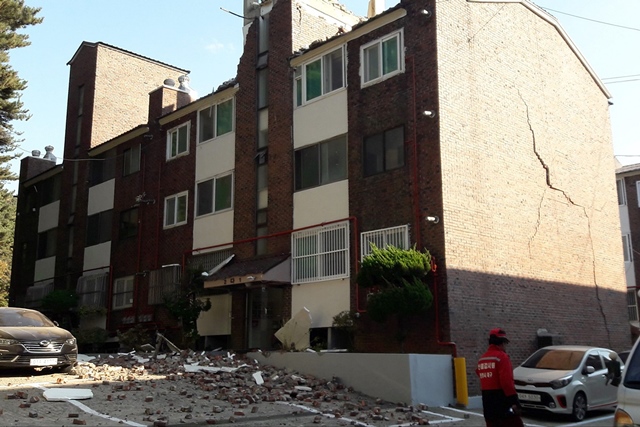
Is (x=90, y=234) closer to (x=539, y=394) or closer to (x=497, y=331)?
(x=539, y=394)

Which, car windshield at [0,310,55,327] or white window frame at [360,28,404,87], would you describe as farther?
white window frame at [360,28,404,87]

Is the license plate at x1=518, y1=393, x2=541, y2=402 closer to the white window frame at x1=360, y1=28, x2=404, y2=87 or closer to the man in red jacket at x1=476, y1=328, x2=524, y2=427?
the man in red jacket at x1=476, y1=328, x2=524, y2=427

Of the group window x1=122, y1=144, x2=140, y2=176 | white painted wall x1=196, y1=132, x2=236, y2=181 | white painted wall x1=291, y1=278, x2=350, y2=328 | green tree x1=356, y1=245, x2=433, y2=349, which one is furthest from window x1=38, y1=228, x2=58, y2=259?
green tree x1=356, y1=245, x2=433, y2=349

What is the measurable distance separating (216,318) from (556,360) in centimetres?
1110

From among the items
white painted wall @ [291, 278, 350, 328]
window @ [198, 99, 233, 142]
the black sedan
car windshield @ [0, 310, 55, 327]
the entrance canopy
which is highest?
window @ [198, 99, 233, 142]

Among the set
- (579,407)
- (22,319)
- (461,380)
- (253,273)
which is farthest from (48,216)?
(579,407)

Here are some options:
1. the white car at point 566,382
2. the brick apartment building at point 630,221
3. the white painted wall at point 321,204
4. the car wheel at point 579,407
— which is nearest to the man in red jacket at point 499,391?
the white car at point 566,382

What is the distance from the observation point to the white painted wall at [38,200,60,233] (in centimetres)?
A: 3275

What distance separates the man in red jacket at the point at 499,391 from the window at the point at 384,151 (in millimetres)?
10157

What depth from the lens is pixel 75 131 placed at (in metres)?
32.2

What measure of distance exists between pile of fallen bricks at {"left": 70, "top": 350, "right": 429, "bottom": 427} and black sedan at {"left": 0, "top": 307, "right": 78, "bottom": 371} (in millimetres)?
585

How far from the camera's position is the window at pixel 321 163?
19.6 meters

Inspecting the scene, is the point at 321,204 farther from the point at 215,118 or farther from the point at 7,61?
the point at 7,61

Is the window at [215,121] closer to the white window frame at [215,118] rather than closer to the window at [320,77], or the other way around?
the white window frame at [215,118]
